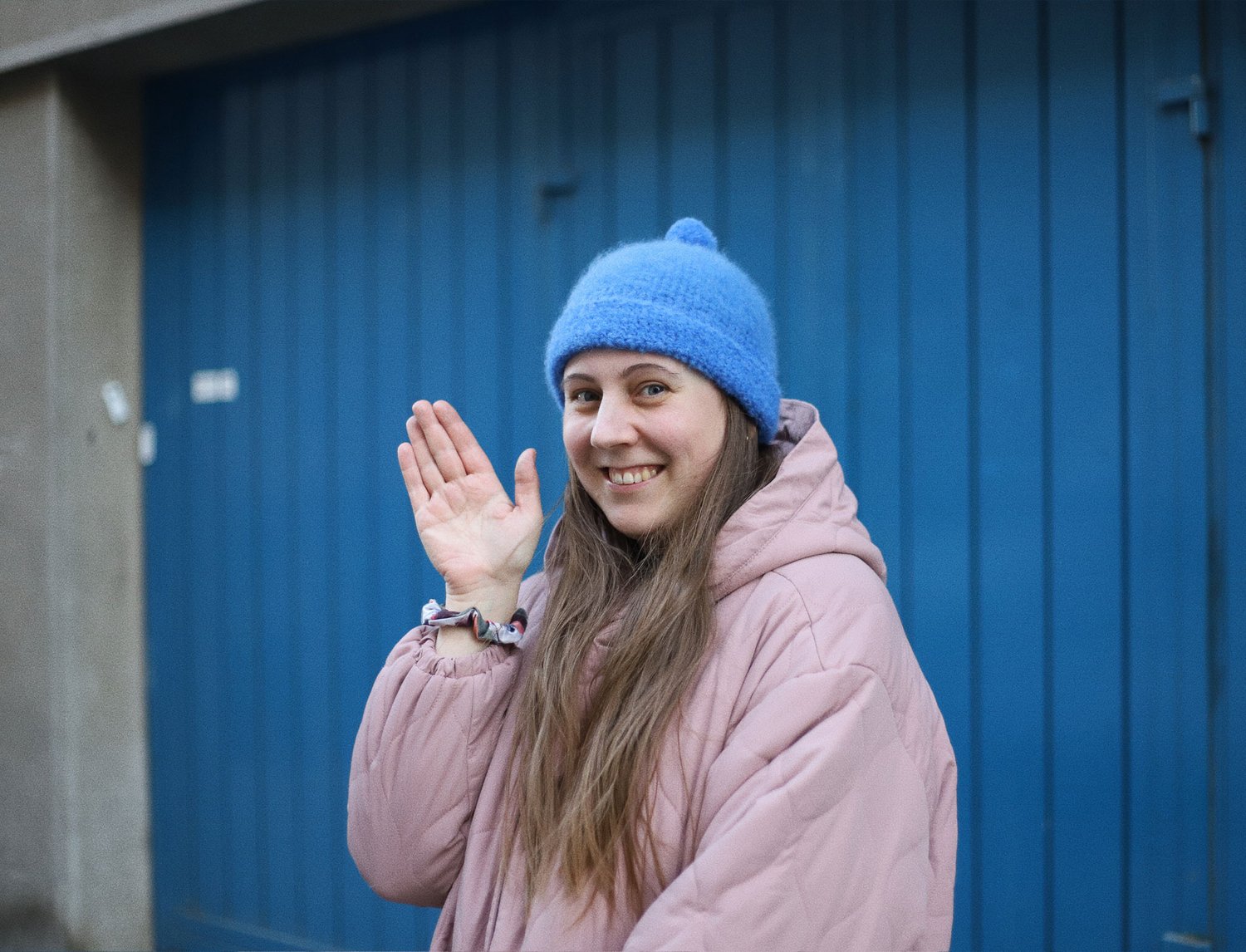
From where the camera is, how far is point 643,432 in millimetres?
1473

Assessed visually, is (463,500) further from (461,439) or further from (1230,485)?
(1230,485)

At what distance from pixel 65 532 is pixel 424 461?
2461 millimetres

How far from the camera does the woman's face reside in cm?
147

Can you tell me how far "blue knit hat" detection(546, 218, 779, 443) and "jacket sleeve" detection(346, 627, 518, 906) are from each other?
1.61 ft

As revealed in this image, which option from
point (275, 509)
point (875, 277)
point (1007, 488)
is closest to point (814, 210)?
point (875, 277)

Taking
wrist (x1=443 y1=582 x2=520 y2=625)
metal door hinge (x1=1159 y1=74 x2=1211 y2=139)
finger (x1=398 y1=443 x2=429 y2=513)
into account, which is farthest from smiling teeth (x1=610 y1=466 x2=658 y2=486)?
metal door hinge (x1=1159 y1=74 x2=1211 y2=139)

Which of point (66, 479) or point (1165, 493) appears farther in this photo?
point (66, 479)

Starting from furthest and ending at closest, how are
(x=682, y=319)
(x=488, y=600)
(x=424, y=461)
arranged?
(x=424, y=461)
(x=488, y=600)
(x=682, y=319)

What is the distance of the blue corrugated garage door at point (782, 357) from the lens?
2.27m

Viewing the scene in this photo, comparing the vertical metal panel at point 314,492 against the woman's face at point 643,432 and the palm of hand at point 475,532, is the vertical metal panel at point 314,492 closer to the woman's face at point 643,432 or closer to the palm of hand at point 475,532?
the palm of hand at point 475,532

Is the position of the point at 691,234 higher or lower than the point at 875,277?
lower

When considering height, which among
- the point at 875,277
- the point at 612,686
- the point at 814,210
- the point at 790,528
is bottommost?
the point at 612,686

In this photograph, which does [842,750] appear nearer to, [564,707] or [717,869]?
[717,869]

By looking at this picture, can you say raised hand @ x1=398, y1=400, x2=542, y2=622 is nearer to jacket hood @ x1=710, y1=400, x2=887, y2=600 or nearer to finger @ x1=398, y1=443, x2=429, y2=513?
finger @ x1=398, y1=443, x2=429, y2=513
